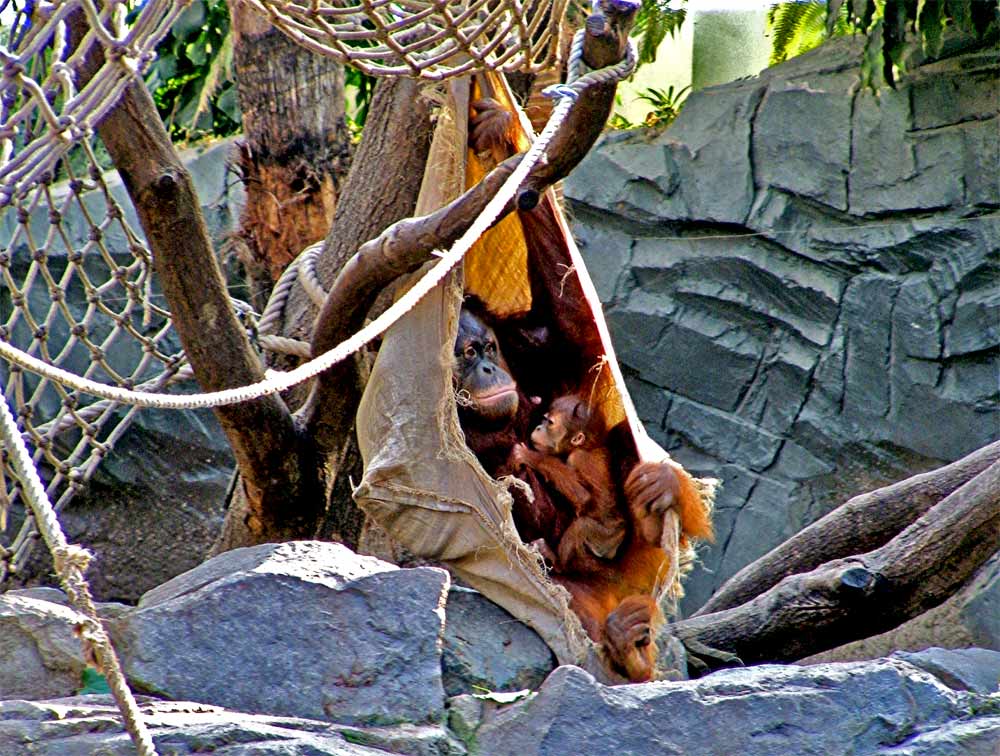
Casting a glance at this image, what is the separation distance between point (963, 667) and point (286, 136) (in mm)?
2047

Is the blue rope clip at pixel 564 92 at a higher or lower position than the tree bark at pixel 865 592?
higher

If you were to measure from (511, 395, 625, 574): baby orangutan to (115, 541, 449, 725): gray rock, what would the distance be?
0.79 metres

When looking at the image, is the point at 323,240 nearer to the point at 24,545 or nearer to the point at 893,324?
the point at 24,545

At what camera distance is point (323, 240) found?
3.19 meters

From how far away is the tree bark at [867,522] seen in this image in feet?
9.90

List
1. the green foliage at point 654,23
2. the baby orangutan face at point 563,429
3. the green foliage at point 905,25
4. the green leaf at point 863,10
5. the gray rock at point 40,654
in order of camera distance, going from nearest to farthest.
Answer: the gray rock at point 40,654 → the baby orangutan face at point 563,429 → the green foliage at point 905,25 → the green leaf at point 863,10 → the green foliage at point 654,23

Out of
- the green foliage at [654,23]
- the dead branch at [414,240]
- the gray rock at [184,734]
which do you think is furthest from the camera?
the green foliage at [654,23]

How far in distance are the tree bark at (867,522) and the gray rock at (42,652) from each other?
178cm

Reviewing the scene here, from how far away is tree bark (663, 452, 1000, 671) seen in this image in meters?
2.65

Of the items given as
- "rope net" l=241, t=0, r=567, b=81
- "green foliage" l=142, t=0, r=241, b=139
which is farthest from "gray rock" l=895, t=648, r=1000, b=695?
"green foliage" l=142, t=0, r=241, b=139

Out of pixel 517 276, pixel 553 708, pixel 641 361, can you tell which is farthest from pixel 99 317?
pixel 553 708

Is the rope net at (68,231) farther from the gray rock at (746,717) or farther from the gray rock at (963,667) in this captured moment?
the gray rock at (963,667)

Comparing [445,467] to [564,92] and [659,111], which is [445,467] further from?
[659,111]

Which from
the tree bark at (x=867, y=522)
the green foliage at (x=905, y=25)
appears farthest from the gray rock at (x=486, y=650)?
the green foliage at (x=905, y=25)
